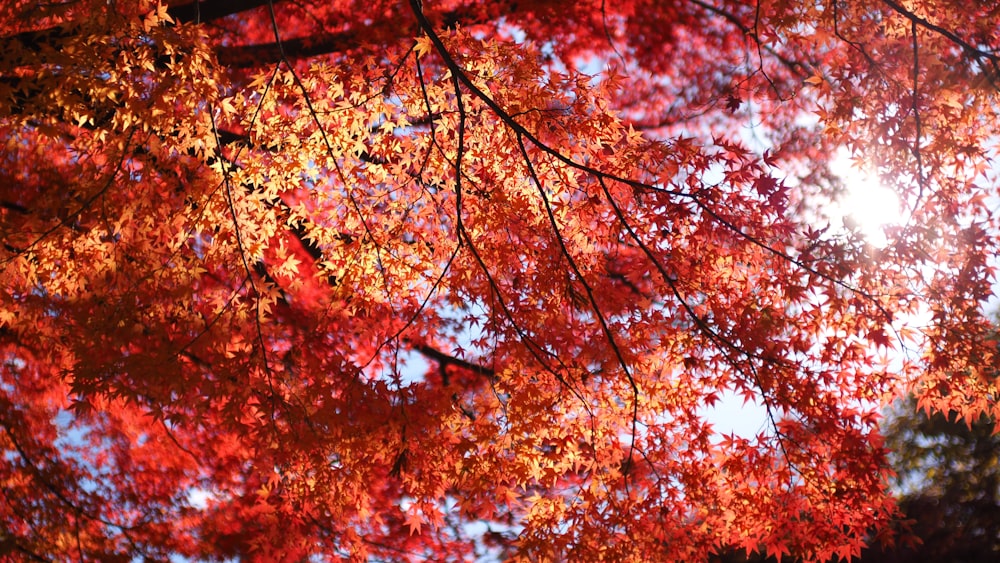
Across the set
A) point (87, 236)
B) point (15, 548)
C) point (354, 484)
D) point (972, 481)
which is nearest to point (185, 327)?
point (87, 236)

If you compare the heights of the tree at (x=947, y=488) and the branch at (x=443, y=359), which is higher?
the branch at (x=443, y=359)

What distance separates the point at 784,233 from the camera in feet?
15.0

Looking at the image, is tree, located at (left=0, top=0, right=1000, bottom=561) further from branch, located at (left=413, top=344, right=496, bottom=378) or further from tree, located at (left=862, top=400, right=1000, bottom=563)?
tree, located at (left=862, top=400, right=1000, bottom=563)

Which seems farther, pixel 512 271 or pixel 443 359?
pixel 443 359

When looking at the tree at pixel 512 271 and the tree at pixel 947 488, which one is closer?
the tree at pixel 512 271

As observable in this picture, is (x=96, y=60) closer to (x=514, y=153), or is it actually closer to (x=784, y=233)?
(x=514, y=153)

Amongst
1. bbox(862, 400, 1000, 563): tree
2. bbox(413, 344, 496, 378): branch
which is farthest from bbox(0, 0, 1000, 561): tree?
bbox(862, 400, 1000, 563): tree

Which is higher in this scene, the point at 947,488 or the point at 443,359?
the point at 443,359

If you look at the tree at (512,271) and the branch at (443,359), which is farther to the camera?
the branch at (443,359)

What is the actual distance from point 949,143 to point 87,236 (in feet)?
19.7

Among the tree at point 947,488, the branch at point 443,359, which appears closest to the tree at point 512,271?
the branch at point 443,359

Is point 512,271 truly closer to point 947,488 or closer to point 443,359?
point 443,359

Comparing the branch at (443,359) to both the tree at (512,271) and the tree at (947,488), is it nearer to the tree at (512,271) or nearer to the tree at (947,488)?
the tree at (512,271)

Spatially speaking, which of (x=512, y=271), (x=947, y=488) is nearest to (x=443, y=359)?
(x=512, y=271)
